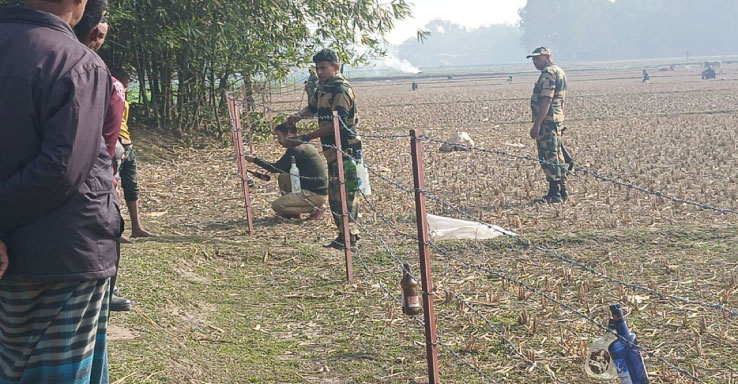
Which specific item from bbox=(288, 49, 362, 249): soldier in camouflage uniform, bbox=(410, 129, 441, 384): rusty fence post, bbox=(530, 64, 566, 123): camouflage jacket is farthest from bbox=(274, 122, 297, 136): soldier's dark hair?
bbox=(410, 129, 441, 384): rusty fence post

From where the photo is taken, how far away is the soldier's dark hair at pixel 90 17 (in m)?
3.30

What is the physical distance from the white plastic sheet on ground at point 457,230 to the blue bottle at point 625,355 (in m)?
4.21

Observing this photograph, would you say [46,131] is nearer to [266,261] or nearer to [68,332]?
[68,332]

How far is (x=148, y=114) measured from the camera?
15797 mm

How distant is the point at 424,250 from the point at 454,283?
7.57ft

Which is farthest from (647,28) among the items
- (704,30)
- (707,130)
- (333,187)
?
(333,187)

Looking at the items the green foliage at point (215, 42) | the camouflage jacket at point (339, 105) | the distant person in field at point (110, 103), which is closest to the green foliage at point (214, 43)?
the green foliage at point (215, 42)

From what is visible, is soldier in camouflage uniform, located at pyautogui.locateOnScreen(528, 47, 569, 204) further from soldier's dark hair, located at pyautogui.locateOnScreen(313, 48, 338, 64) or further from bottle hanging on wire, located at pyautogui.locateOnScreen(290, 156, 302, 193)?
soldier's dark hair, located at pyautogui.locateOnScreen(313, 48, 338, 64)

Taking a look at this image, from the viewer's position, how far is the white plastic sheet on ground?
8.16 m

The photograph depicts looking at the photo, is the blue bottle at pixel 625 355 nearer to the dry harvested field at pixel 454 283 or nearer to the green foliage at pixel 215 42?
the dry harvested field at pixel 454 283

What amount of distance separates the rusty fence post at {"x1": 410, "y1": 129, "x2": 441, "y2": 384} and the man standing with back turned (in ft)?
6.18

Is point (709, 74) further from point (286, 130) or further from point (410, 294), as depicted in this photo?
point (410, 294)

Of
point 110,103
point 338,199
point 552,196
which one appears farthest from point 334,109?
point 552,196

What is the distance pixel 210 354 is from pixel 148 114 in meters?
11.2
